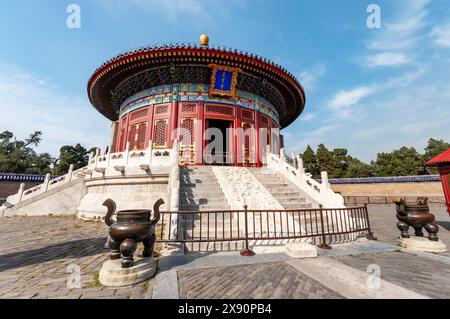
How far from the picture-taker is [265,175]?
31.5ft

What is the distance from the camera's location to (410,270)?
11.3 feet

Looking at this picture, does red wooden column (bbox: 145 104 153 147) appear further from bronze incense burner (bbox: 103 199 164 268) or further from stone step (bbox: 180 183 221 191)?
bronze incense burner (bbox: 103 199 164 268)

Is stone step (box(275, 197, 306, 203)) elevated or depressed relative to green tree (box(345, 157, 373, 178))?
depressed

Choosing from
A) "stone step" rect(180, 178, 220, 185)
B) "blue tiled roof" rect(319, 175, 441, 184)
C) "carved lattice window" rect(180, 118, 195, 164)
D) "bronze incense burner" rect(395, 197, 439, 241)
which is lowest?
"bronze incense burner" rect(395, 197, 439, 241)

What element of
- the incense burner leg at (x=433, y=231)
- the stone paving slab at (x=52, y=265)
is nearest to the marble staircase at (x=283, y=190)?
the incense burner leg at (x=433, y=231)

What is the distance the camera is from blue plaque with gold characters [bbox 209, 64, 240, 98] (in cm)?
1192

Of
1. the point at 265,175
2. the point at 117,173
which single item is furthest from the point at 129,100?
the point at 265,175

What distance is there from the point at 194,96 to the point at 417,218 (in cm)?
1129

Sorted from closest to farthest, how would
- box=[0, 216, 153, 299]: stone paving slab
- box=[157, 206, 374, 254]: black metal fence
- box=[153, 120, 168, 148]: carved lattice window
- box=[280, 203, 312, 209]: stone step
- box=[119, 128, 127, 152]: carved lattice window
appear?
box=[0, 216, 153, 299]: stone paving slab, box=[157, 206, 374, 254]: black metal fence, box=[280, 203, 312, 209]: stone step, box=[153, 120, 168, 148]: carved lattice window, box=[119, 128, 127, 152]: carved lattice window

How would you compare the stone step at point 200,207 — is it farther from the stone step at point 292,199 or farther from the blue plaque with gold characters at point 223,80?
the blue plaque with gold characters at point 223,80

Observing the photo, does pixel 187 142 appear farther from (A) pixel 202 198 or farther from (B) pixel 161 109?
(A) pixel 202 198

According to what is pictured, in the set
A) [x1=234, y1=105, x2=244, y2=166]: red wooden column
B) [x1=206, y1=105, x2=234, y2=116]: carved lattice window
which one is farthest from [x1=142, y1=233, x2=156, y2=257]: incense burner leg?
[x1=206, y1=105, x2=234, y2=116]: carved lattice window
